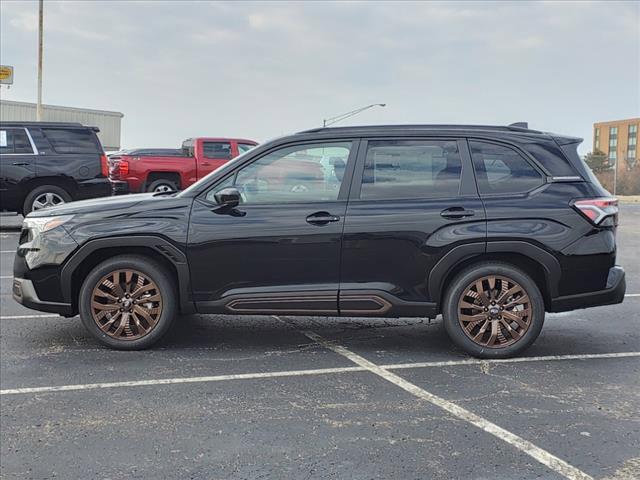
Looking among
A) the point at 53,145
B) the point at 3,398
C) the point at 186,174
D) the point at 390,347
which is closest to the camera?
the point at 3,398

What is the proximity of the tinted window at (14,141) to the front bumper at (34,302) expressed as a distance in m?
8.55

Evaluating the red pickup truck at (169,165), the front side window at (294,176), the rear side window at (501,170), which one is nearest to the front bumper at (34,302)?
the front side window at (294,176)

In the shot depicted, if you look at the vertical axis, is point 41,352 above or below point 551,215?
below

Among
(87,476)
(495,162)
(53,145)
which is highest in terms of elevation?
(53,145)

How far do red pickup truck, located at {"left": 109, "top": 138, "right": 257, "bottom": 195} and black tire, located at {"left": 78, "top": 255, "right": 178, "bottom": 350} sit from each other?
38.5 feet

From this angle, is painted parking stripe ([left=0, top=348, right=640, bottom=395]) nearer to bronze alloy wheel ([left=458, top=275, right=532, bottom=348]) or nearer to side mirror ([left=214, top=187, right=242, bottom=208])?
bronze alloy wheel ([left=458, top=275, right=532, bottom=348])

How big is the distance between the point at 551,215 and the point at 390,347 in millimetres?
1669

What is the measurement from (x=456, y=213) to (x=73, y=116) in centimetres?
3951

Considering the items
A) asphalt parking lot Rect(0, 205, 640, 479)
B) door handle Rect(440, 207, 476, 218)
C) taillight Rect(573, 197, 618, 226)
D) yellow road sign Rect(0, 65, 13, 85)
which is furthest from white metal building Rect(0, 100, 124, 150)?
taillight Rect(573, 197, 618, 226)

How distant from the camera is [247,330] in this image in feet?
20.3

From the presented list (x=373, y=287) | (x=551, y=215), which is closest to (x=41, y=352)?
(x=373, y=287)

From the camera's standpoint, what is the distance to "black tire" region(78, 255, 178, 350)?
5328mm

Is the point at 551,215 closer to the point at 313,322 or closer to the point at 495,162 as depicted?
the point at 495,162

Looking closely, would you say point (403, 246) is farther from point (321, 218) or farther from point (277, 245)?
point (277, 245)
